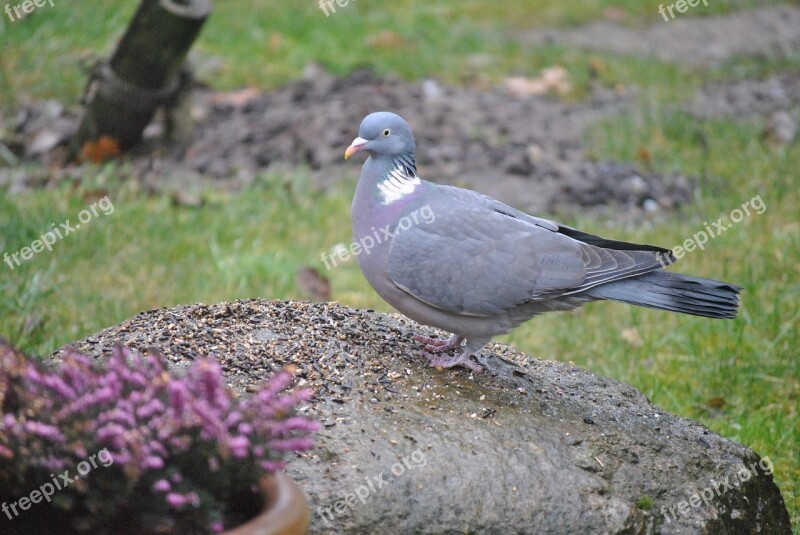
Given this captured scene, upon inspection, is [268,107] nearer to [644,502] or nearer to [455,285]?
[455,285]

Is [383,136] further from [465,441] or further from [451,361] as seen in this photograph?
[465,441]

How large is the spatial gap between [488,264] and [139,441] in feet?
5.22

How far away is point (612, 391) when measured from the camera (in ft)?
11.3

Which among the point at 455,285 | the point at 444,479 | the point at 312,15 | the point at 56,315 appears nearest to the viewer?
the point at 444,479

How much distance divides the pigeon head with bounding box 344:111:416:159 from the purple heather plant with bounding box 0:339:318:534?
1.47 metres

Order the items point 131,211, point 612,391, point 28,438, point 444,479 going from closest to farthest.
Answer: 1. point 28,438
2. point 444,479
3. point 612,391
4. point 131,211

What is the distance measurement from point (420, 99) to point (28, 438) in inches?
249

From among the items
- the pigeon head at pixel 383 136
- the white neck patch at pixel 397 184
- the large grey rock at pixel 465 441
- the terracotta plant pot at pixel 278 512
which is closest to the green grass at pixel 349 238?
the large grey rock at pixel 465 441

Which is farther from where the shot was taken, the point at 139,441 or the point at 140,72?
the point at 140,72

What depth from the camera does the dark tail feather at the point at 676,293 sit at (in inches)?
120

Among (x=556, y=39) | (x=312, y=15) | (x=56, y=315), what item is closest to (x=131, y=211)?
(x=56, y=315)

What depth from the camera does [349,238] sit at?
5855 mm

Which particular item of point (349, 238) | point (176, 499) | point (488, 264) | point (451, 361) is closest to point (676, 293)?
point (488, 264)

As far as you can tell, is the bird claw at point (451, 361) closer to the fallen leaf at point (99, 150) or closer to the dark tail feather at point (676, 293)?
the dark tail feather at point (676, 293)
